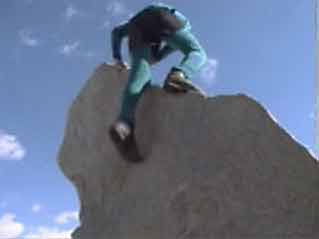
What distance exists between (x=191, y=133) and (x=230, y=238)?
3.06 ft

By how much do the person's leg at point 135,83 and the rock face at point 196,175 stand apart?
15 centimetres

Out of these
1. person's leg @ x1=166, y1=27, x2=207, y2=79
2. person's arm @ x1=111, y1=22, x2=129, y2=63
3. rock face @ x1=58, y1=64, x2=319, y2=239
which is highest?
person's arm @ x1=111, y1=22, x2=129, y2=63

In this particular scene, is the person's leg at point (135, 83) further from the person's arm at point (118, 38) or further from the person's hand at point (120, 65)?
the person's arm at point (118, 38)

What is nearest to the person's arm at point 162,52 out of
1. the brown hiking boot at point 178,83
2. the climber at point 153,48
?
the climber at point 153,48

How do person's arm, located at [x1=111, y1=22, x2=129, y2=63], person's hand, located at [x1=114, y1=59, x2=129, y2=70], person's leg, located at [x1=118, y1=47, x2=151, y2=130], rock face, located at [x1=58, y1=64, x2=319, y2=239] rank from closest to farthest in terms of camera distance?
rock face, located at [x1=58, y1=64, x2=319, y2=239] → person's leg, located at [x1=118, y1=47, x2=151, y2=130] → person's hand, located at [x1=114, y1=59, x2=129, y2=70] → person's arm, located at [x1=111, y1=22, x2=129, y2=63]

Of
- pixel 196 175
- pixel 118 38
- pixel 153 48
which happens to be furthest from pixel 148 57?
pixel 196 175

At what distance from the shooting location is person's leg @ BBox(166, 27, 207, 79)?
218 inches

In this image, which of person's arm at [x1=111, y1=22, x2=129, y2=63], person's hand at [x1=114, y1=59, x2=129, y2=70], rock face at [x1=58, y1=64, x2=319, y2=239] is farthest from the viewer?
person's arm at [x1=111, y1=22, x2=129, y2=63]

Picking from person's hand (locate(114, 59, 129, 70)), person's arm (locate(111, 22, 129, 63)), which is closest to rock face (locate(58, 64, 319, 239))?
person's hand (locate(114, 59, 129, 70))

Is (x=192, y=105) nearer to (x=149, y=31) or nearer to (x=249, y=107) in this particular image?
(x=249, y=107)

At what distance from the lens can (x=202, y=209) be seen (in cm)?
488

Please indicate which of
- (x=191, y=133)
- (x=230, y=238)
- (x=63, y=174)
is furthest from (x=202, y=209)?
(x=63, y=174)

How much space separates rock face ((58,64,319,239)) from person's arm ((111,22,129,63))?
0.84 ft

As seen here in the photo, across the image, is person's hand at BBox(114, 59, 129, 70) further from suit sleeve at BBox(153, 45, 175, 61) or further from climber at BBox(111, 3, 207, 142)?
suit sleeve at BBox(153, 45, 175, 61)
